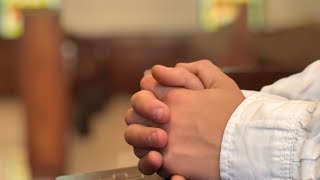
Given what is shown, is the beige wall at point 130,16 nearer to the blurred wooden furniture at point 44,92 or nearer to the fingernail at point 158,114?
the blurred wooden furniture at point 44,92

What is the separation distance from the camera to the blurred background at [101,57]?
1614mm

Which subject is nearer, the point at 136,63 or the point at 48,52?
the point at 48,52

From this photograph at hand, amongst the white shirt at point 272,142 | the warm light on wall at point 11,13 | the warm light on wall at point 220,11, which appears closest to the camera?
the white shirt at point 272,142

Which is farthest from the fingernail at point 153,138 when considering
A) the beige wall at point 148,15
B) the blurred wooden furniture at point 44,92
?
the beige wall at point 148,15

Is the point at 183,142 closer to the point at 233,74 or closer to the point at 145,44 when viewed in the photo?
the point at 233,74

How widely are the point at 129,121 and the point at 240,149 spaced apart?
0.12 meters

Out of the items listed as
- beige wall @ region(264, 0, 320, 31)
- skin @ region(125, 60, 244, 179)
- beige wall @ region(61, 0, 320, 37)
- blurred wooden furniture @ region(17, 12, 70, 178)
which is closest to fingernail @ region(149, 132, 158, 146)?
skin @ region(125, 60, 244, 179)

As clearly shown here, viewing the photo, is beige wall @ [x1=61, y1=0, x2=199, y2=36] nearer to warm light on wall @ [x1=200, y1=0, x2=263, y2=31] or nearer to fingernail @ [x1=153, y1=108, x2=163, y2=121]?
warm light on wall @ [x1=200, y1=0, x2=263, y2=31]

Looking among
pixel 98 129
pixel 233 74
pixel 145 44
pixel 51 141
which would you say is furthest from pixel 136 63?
pixel 233 74

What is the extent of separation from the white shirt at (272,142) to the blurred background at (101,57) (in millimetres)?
125

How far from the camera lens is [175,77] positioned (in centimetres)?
49

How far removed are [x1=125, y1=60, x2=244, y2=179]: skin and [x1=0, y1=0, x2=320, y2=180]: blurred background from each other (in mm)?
61

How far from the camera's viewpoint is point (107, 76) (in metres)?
3.77

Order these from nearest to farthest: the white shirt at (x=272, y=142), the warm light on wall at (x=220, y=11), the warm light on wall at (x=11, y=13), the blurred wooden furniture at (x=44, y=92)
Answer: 1. the white shirt at (x=272, y=142)
2. the blurred wooden furniture at (x=44, y=92)
3. the warm light on wall at (x=11, y=13)
4. the warm light on wall at (x=220, y=11)
